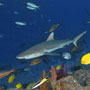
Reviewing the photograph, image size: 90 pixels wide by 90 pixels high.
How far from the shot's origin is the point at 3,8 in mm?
54938

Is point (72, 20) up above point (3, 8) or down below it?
below

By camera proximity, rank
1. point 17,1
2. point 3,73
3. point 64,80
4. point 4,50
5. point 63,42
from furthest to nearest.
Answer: point 17,1
point 4,50
point 63,42
point 3,73
point 64,80

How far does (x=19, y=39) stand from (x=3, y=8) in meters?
13.5

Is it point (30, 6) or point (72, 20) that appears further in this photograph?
point (72, 20)

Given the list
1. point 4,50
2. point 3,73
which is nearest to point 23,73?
point 3,73

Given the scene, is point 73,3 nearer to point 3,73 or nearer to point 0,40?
point 0,40

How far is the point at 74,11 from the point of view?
469 feet

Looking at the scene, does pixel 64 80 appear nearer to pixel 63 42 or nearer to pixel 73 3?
pixel 63 42

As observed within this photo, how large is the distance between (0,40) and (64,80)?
153ft

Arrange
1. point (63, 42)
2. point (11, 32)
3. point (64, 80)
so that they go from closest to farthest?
point (64, 80) < point (63, 42) < point (11, 32)

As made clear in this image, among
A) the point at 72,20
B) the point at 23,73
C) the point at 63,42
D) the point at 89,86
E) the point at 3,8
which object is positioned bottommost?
the point at 72,20

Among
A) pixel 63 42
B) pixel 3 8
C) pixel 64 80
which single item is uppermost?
pixel 64 80

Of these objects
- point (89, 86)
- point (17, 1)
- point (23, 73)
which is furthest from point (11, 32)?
point (89, 86)

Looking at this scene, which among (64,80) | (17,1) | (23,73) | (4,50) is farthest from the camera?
(17,1)
